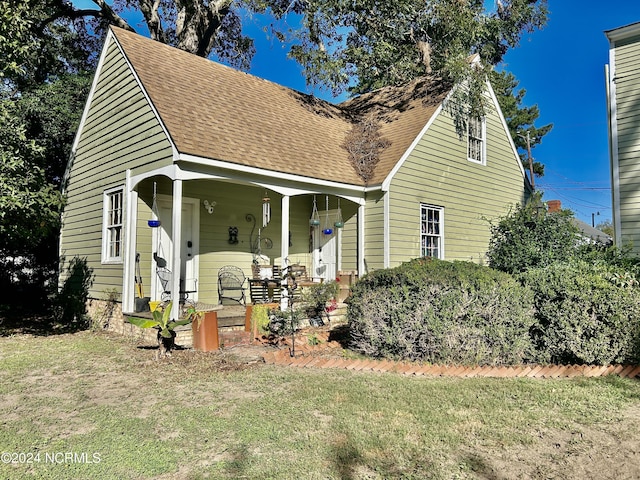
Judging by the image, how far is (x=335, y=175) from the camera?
10.3m

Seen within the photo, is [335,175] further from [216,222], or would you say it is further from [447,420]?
[447,420]

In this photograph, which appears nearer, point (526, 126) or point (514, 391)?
point (514, 391)

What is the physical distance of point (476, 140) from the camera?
1343cm

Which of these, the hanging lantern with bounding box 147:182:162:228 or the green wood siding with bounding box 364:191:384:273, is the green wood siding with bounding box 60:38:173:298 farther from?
the green wood siding with bounding box 364:191:384:273

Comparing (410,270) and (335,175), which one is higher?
(335,175)

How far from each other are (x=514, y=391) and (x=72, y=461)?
4.35 metres

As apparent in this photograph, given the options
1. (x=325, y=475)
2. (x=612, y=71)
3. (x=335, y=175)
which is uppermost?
(x=612, y=71)

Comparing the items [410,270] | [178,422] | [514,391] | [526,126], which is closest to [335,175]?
[410,270]

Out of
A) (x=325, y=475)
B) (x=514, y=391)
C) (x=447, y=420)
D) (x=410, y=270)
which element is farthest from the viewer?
(x=410, y=270)

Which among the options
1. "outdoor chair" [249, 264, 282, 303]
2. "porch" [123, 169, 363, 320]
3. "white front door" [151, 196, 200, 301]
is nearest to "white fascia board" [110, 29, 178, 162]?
"porch" [123, 169, 363, 320]

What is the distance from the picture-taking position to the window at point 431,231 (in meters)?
11.6

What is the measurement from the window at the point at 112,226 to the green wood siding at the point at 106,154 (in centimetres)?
20

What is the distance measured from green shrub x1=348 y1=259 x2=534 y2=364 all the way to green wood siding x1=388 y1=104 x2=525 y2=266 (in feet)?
13.7

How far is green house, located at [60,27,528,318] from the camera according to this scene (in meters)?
8.80
